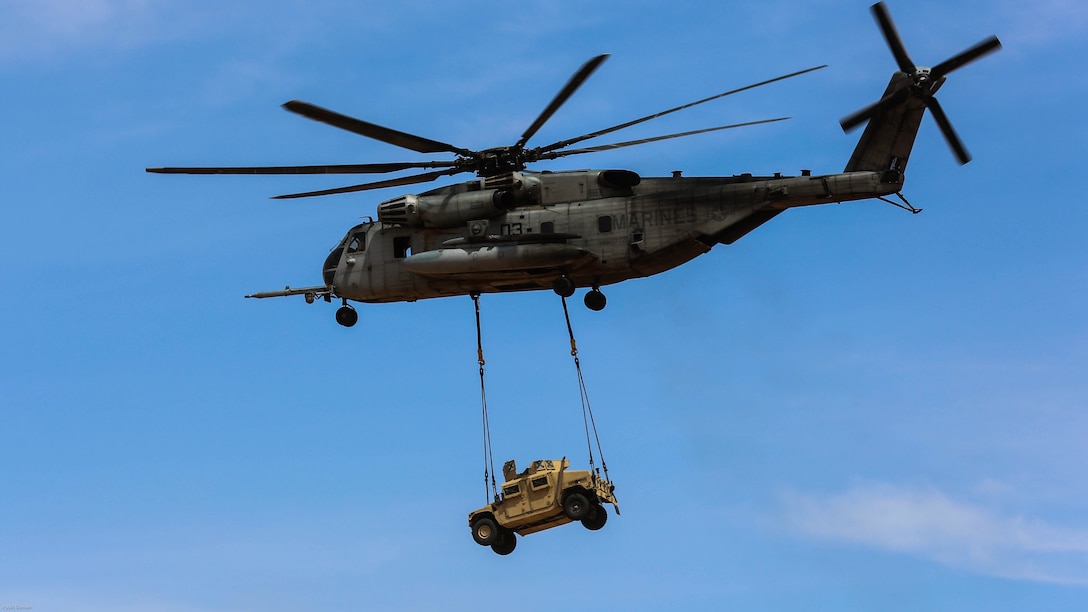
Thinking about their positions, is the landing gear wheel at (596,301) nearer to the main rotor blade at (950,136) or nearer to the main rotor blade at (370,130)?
the main rotor blade at (370,130)

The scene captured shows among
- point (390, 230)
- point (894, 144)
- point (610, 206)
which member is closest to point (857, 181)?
point (894, 144)

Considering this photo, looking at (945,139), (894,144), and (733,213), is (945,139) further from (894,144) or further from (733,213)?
(733,213)

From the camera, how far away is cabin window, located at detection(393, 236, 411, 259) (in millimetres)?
42375

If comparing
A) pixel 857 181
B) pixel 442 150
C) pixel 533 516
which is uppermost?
pixel 442 150

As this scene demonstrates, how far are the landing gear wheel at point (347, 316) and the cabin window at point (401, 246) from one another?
2.02 meters

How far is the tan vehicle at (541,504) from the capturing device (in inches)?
1588

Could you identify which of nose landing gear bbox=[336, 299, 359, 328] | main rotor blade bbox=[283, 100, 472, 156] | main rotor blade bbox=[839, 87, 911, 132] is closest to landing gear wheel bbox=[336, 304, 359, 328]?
nose landing gear bbox=[336, 299, 359, 328]

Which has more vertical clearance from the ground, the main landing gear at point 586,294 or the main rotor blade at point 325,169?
the main rotor blade at point 325,169

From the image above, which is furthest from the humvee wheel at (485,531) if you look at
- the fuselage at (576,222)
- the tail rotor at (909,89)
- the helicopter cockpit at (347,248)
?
the tail rotor at (909,89)

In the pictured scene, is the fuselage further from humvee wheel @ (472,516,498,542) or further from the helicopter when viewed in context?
humvee wheel @ (472,516,498,542)

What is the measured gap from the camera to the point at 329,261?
43875mm

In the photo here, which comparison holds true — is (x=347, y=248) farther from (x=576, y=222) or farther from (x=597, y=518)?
(x=597, y=518)

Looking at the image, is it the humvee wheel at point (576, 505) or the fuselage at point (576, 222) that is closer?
the fuselage at point (576, 222)

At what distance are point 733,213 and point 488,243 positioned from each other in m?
5.49
